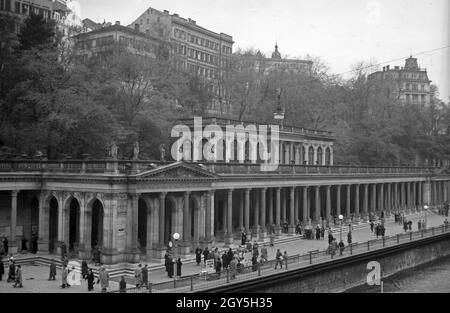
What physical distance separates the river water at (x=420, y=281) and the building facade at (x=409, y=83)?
5987 cm

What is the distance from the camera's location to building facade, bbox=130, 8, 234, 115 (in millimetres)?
71188

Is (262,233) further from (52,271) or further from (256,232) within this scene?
(52,271)

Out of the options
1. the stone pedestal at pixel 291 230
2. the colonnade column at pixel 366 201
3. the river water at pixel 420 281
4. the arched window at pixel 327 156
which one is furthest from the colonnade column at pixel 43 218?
the arched window at pixel 327 156

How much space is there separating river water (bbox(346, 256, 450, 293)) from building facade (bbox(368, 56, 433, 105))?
59.9 meters

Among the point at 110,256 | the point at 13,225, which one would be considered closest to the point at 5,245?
the point at 13,225

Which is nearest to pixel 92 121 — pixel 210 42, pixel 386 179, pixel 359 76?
pixel 386 179

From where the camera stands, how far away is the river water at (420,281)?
37344 millimetres

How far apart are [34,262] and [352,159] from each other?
59764mm

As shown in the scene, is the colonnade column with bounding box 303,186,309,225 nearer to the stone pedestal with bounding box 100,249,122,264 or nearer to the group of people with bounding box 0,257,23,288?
the stone pedestal with bounding box 100,249,122,264

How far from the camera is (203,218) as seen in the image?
3919cm

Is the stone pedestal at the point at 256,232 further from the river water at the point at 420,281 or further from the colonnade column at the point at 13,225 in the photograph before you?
the colonnade column at the point at 13,225

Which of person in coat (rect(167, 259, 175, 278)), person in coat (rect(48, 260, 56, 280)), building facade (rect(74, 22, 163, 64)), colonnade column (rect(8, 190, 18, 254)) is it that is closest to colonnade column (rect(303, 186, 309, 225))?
building facade (rect(74, 22, 163, 64))
